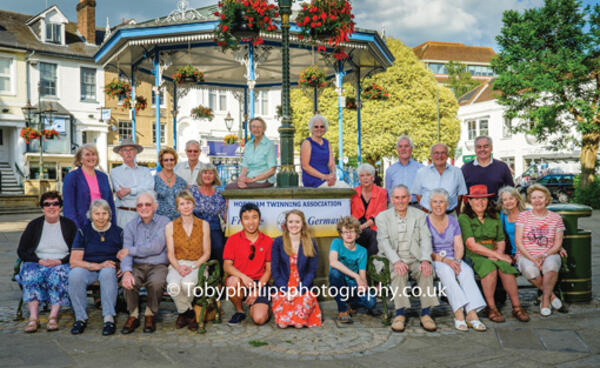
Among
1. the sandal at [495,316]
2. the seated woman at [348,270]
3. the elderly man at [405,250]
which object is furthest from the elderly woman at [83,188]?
the sandal at [495,316]

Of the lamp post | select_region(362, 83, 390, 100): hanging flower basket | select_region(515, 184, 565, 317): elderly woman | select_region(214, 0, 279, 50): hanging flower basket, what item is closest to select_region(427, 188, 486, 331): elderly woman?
select_region(515, 184, 565, 317): elderly woman

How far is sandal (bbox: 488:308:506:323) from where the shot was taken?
5043 mm

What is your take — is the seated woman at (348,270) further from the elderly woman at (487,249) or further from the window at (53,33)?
the window at (53,33)

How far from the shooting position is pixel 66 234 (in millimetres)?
5336

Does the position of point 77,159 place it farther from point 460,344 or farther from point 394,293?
point 460,344

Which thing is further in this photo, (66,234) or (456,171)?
(456,171)

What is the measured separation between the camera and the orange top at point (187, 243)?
5.22 m

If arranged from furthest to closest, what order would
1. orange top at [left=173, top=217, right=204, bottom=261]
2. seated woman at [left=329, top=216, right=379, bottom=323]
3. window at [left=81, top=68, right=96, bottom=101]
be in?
window at [left=81, top=68, right=96, bottom=101]
orange top at [left=173, top=217, right=204, bottom=261]
seated woman at [left=329, top=216, right=379, bottom=323]

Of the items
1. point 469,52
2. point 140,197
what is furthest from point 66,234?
point 469,52

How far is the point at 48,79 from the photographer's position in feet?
102

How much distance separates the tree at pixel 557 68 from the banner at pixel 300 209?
18192mm

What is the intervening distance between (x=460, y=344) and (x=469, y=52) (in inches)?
3122

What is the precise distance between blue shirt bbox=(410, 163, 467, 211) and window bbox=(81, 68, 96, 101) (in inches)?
1209

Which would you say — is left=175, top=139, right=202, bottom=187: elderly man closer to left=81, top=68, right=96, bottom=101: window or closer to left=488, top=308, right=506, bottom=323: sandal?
left=488, top=308, right=506, bottom=323: sandal
